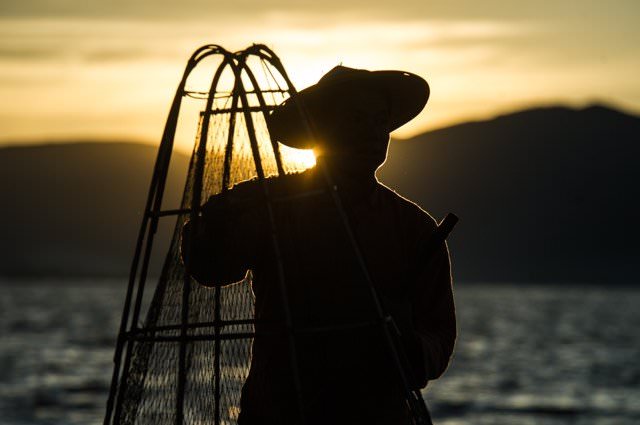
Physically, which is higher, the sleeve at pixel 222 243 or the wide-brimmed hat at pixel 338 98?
the wide-brimmed hat at pixel 338 98

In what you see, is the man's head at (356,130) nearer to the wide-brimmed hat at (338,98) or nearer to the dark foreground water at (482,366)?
the wide-brimmed hat at (338,98)

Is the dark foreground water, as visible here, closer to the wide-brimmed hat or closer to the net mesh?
the net mesh

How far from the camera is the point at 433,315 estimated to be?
4.28 meters

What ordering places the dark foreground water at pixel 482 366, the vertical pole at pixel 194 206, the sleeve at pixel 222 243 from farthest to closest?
the dark foreground water at pixel 482 366 → the vertical pole at pixel 194 206 → the sleeve at pixel 222 243

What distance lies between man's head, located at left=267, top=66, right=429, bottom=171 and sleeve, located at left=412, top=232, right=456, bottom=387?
40 centimetres

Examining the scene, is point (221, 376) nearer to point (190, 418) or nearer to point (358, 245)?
point (190, 418)

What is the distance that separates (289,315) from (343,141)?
0.64 meters

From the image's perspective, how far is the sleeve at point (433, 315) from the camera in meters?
4.16

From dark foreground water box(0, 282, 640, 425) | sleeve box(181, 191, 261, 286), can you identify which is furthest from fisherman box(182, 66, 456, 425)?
dark foreground water box(0, 282, 640, 425)

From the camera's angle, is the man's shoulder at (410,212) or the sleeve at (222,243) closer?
the sleeve at (222,243)

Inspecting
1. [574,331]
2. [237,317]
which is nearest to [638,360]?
[574,331]

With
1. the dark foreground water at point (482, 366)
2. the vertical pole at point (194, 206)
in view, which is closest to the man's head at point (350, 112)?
the vertical pole at point (194, 206)

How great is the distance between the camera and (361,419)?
409cm

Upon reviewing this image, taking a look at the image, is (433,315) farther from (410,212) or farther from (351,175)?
(351,175)
